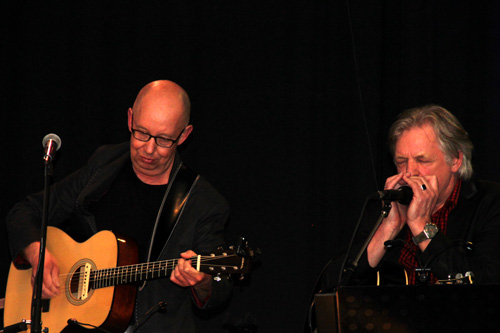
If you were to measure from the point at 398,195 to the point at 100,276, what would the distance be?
1.66 m

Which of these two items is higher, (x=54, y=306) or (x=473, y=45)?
(x=473, y=45)

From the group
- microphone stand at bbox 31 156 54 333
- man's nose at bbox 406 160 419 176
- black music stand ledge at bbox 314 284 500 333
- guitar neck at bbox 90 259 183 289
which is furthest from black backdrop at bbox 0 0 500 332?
black music stand ledge at bbox 314 284 500 333

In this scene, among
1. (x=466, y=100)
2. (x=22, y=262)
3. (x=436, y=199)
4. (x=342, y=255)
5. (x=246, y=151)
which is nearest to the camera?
(x=436, y=199)

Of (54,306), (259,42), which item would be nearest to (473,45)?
(259,42)

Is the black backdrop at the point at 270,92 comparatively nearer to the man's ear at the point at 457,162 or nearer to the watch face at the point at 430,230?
the man's ear at the point at 457,162

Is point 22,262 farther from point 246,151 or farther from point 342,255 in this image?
point 342,255

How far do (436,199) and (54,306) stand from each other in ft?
7.06

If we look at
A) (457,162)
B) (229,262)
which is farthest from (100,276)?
(457,162)

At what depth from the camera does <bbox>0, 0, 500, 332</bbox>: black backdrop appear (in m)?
4.01

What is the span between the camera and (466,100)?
3980 mm

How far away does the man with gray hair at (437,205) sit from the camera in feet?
9.70

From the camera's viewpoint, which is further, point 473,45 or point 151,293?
point 473,45

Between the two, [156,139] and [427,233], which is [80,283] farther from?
[427,233]

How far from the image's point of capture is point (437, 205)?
3.29 m
